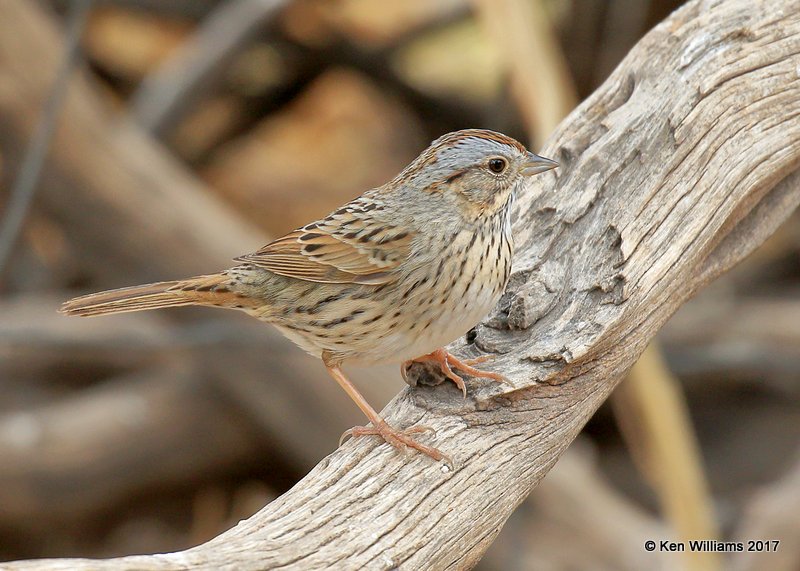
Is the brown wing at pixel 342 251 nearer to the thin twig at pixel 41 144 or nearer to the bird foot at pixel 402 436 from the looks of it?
the bird foot at pixel 402 436

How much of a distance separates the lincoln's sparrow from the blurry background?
1.76 metres

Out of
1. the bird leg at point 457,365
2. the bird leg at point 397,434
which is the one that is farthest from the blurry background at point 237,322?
the bird leg at point 397,434

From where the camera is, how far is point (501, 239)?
11.5 ft

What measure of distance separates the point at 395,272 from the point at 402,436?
644 millimetres

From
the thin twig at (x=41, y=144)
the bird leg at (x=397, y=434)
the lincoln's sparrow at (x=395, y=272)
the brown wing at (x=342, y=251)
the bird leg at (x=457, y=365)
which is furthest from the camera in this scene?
the thin twig at (x=41, y=144)

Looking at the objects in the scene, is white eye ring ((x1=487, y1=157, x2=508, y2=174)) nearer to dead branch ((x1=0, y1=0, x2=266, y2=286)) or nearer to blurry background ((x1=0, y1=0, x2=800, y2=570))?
blurry background ((x1=0, y1=0, x2=800, y2=570))

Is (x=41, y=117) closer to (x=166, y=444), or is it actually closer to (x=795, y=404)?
(x=166, y=444)

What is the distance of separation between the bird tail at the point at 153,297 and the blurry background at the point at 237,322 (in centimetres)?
222

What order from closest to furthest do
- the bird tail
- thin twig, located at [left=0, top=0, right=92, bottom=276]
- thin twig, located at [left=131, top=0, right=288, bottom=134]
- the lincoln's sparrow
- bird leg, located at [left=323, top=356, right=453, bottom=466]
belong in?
1. bird leg, located at [left=323, top=356, right=453, bottom=466]
2. the lincoln's sparrow
3. the bird tail
4. thin twig, located at [left=0, top=0, right=92, bottom=276]
5. thin twig, located at [left=131, top=0, right=288, bottom=134]

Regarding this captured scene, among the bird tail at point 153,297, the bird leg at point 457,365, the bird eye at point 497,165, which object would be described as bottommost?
the bird leg at point 457,365

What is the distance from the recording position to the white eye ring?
3658 mm

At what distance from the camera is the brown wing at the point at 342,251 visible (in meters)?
3.56

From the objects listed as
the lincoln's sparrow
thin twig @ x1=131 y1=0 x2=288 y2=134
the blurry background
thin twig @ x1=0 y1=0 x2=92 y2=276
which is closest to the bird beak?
the lincoln's sparrow

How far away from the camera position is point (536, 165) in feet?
11.8
